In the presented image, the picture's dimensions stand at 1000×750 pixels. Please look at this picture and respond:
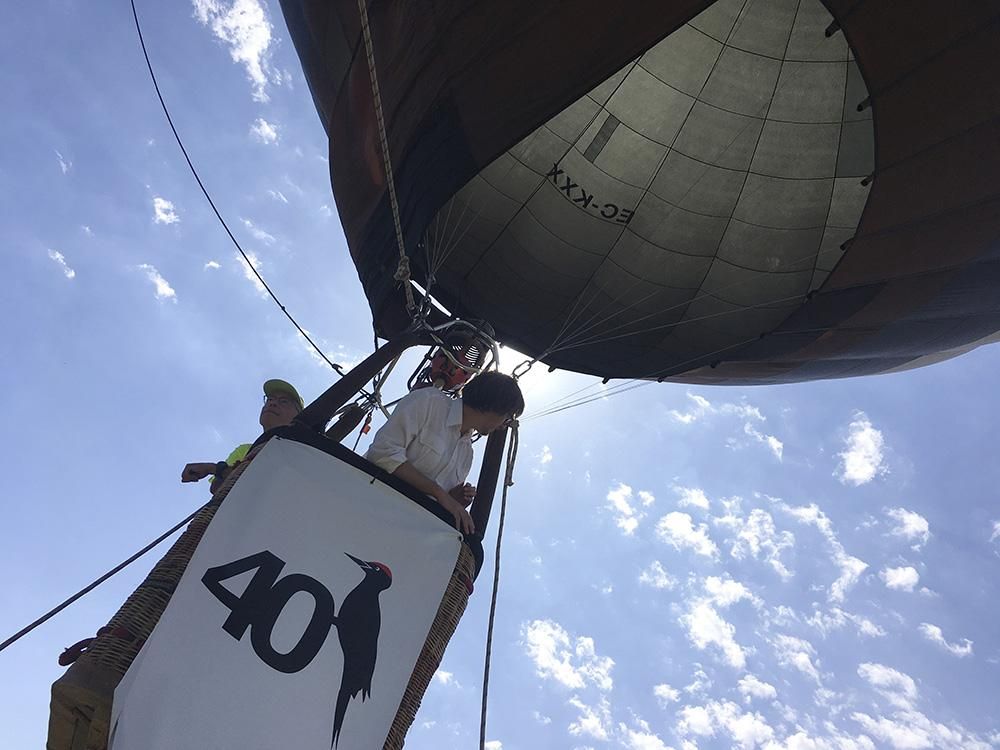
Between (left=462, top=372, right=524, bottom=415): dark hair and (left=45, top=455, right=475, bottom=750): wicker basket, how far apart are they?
574 millimetres

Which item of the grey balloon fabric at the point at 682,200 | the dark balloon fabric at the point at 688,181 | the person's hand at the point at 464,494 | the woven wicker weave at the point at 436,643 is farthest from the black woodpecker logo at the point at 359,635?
the grey balloon fabric at the point at 682,200

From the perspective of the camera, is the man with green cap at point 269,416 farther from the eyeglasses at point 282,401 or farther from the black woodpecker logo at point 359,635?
the black woodpecker logo at point 359,635

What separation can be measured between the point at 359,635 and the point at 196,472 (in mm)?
1622

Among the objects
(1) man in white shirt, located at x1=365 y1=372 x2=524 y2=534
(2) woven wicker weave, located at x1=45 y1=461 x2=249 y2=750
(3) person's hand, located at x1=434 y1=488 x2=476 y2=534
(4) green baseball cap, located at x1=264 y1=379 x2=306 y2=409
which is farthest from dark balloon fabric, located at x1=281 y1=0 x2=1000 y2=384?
(2) woven wicker weave, located at x1=45 y1=461 x2=249 y2=750

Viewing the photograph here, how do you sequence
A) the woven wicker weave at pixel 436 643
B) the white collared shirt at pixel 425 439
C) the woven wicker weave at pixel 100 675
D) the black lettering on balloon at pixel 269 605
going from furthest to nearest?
the white collared shirt at pixel 425 439, the woven wicker weave at pixel 436 643, the black lettering on balloon at pixel 269 605, the woven wicker weave at pixel 100 675

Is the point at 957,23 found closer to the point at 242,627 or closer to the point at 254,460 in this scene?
the point at 254,460

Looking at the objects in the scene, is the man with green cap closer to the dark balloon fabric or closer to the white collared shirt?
the white collared shirt

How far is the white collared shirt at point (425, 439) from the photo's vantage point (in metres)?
2.53

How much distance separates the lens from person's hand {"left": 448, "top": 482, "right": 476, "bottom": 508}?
290 centimetres

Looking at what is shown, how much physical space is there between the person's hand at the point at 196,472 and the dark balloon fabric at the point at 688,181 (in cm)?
149

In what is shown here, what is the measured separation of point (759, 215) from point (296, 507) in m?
4.47

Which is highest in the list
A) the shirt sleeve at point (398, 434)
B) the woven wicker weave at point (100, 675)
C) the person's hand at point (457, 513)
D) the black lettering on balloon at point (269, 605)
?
the shirt sleeve at point (398, 434)

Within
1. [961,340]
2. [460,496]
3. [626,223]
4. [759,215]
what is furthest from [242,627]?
[961,340]

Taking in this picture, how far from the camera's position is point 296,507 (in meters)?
2.13
